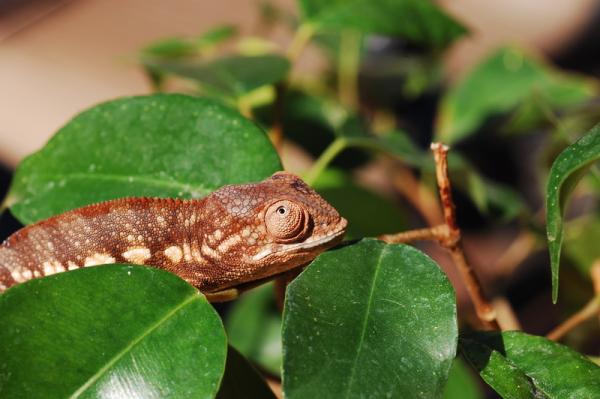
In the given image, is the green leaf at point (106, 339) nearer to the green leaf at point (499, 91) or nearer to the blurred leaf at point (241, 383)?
the blurred leaf at point (241, 383)

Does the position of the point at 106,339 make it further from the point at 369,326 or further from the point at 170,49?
the point at 170,49

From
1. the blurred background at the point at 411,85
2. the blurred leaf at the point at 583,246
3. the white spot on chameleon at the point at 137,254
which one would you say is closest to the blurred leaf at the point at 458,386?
the blurred background at the point at 411,85

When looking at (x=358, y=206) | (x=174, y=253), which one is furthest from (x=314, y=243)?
(x=358, y=206)

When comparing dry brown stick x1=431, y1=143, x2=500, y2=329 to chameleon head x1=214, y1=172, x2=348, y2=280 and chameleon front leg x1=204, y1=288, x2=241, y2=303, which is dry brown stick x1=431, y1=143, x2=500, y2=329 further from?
chameleon front leg x1=204, y1=288, x2=241, y2=303

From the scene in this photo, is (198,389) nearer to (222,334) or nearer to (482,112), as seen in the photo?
(222,334)

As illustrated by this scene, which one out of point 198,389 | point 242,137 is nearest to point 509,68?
point 242,137

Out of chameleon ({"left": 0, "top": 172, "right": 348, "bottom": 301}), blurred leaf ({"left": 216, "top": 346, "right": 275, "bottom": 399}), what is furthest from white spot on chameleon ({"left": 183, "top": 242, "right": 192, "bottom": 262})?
blurred leaf ({"left": 216, "top": 346, "right": 275, "bottom": 399})

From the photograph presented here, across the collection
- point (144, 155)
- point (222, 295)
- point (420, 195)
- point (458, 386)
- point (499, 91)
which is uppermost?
point (144, 155)
